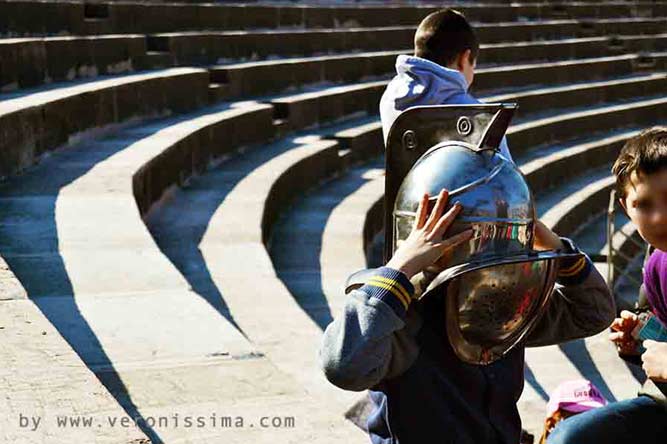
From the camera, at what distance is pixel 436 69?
364cm

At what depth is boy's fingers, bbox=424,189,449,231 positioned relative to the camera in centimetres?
205

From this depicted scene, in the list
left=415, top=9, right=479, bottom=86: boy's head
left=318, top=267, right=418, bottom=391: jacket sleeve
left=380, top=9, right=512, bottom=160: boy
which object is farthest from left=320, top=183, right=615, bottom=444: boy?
left=415, top=9, right=479, bottom=86: boy's head

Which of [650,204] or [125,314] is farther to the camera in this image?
[125,314]

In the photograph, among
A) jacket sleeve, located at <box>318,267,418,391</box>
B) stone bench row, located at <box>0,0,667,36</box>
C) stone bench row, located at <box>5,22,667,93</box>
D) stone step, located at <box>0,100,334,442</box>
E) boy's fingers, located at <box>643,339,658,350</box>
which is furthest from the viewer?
stone bench row, located at <box>0,0,667,36</box>

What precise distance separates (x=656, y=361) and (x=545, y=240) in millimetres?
352

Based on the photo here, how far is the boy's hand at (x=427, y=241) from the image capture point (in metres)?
2.03

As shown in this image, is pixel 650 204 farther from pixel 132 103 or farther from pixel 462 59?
pixel 132 103

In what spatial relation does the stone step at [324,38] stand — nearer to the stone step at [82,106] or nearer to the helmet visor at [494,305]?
the stone step at [82,106]

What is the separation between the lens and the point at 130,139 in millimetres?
7535

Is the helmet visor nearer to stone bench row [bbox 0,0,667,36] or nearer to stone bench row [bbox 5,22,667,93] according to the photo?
stone bench row [bbox 5,22,667,93]

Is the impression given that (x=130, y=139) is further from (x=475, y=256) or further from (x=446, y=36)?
(x=475, y=256)

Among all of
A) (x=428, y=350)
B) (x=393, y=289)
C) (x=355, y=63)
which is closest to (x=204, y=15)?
(x=355, y=63)

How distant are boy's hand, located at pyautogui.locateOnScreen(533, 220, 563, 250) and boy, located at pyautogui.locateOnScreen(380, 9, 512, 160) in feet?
4.20

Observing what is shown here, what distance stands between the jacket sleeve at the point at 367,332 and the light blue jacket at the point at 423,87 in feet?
5.32
